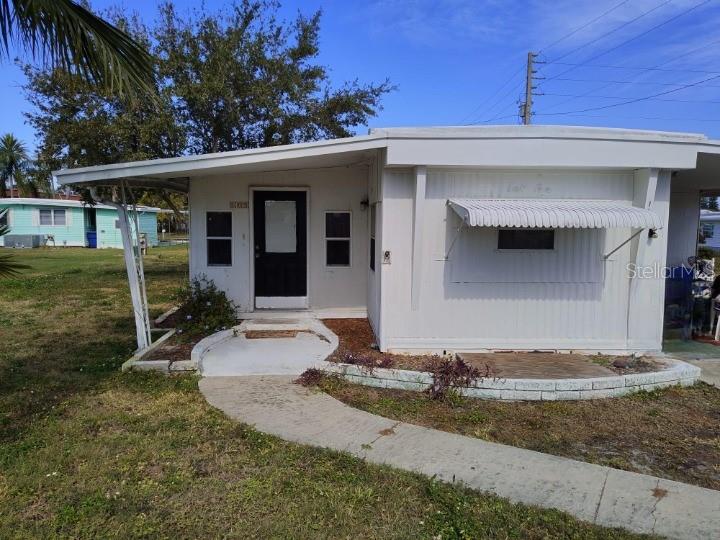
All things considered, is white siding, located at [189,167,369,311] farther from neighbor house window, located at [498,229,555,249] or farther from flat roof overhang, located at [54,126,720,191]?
neighbor house window, located at [498,229,555,249]

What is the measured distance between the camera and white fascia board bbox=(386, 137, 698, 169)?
6031 millimetres

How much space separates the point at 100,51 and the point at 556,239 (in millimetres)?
5437

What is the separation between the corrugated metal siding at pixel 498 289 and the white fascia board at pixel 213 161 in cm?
62

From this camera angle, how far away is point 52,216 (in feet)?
98.7

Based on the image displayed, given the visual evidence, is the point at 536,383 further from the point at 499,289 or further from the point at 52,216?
the point at 52,216

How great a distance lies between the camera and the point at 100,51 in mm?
4305

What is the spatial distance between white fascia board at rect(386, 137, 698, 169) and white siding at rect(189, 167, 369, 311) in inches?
102

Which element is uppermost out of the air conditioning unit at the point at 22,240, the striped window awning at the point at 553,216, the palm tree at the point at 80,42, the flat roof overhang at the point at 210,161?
the palm tree at the point at 80,42

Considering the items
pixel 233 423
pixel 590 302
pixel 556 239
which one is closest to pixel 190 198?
pixel 233 423

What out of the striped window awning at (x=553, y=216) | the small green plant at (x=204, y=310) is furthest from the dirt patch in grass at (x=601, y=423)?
the small green plant at (x=204, y=310)

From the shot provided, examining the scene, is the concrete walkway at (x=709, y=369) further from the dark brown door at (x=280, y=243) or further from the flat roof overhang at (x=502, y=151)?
the dark brown door at (x=280, y=243)

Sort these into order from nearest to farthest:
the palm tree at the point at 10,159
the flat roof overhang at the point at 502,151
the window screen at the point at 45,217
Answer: the flat roof overhang at the point at 502,151, the window screen at the point at 45,217, the palm tree at the point at 10,159

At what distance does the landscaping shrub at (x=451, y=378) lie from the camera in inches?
207

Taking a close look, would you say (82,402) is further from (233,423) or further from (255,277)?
(255,277)
